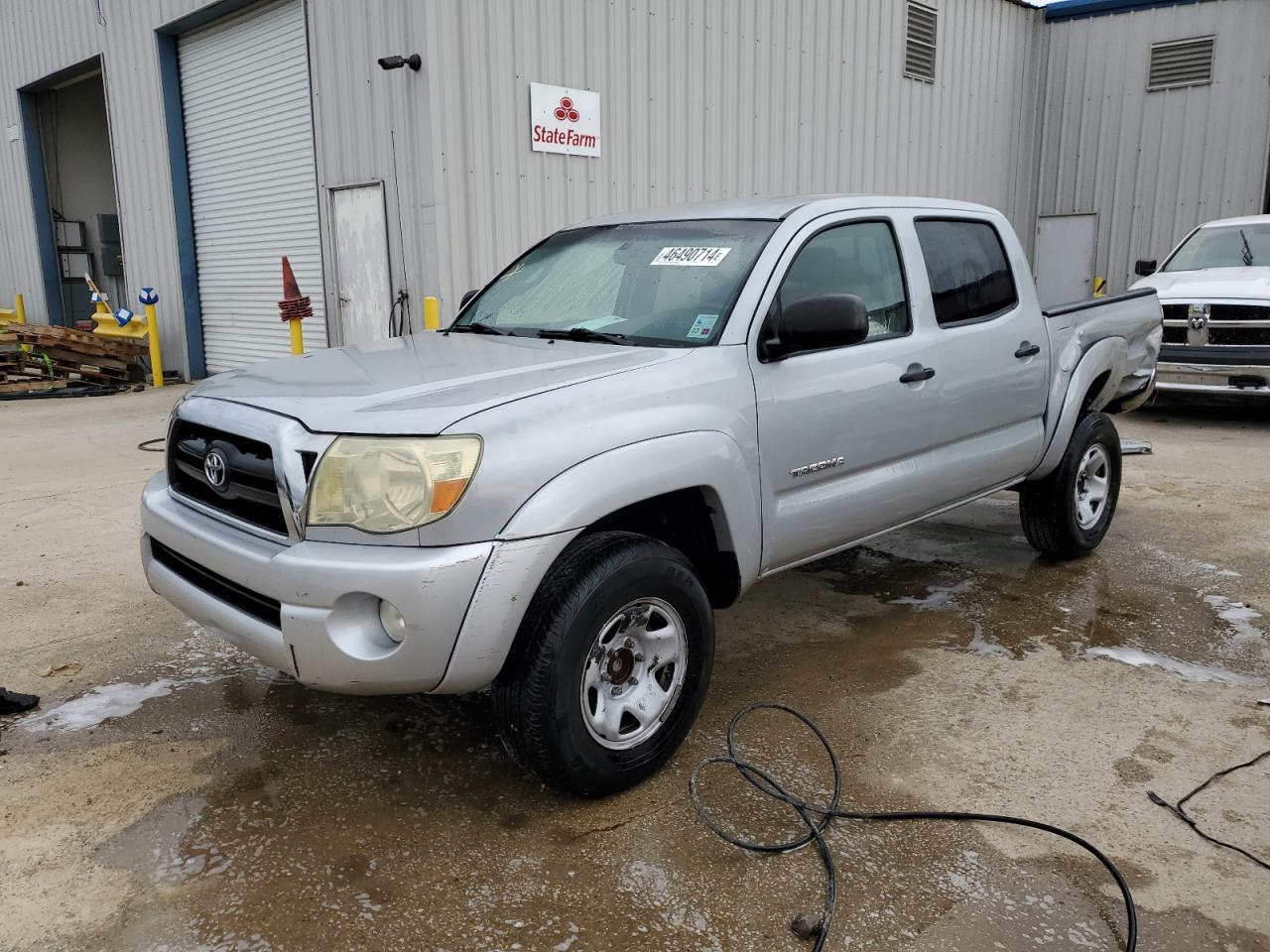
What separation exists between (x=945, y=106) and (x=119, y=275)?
44.2 feet

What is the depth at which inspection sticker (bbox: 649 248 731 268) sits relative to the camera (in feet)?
11.5

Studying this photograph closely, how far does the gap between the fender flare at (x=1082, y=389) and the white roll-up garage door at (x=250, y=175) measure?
26.2 feet

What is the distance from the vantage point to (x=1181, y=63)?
46.9 ft

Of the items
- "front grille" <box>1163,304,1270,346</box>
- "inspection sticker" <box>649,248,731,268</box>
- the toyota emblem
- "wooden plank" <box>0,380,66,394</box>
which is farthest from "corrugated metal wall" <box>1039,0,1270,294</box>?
the toyota emblem

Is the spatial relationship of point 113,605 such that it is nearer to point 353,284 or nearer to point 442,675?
point 442,675

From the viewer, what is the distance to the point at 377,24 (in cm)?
888

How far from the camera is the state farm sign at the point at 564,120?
907 cm

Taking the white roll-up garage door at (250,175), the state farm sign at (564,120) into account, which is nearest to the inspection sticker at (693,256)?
the state farm sign at (564,120)

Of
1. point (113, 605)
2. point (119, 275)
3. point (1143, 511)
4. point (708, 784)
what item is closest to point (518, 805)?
point (708, 784)

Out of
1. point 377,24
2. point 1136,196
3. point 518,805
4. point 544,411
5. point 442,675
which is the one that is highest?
point 377,24

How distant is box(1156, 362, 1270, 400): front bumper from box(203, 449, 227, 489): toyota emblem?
8574 millimetres

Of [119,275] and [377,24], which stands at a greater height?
[377,24]

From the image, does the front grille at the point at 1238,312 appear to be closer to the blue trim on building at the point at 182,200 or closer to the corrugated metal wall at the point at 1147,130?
the corrugated metal wall at the point at 1147,130

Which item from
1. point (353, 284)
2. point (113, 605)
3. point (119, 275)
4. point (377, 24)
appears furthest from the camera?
point (119, 275)
